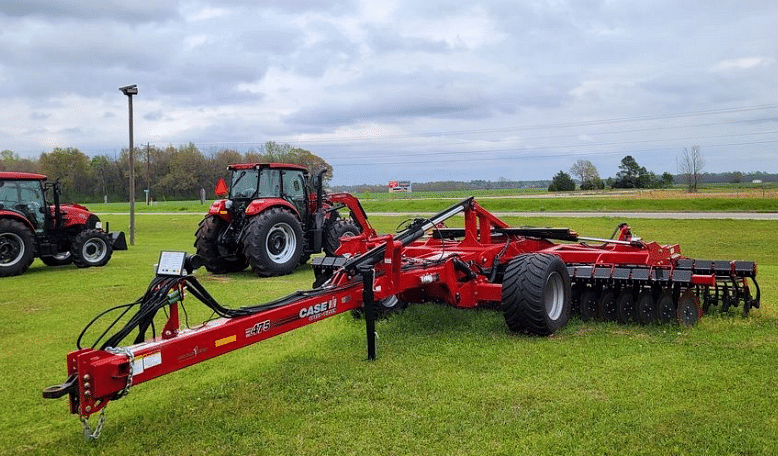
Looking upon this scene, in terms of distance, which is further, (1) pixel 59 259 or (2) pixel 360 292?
(1) pixel 59 259

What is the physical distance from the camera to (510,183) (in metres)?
111

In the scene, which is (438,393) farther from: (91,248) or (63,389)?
(91,248)

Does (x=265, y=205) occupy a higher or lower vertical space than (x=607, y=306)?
higher

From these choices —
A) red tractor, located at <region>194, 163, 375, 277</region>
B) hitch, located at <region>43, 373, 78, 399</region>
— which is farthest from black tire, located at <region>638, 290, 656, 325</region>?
red tractor, located at <region>194, 163, 375, 277</region>

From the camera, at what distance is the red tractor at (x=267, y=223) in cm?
1277

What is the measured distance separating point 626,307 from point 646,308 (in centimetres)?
21

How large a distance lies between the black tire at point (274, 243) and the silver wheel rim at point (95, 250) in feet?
14.4

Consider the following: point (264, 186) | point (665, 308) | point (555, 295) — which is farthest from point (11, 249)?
point (665, 308)

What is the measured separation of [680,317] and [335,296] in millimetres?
4018

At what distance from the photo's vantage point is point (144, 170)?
68.9 meters

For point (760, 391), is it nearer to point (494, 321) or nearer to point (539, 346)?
point (539, 346)

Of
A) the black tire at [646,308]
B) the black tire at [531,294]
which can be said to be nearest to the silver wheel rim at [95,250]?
the black tire at [531,294]

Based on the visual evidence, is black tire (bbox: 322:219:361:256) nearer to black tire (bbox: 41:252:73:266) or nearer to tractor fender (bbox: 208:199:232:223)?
tractor fender (bbox: 208:199:232:223)

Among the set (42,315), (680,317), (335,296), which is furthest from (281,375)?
(42,315)
